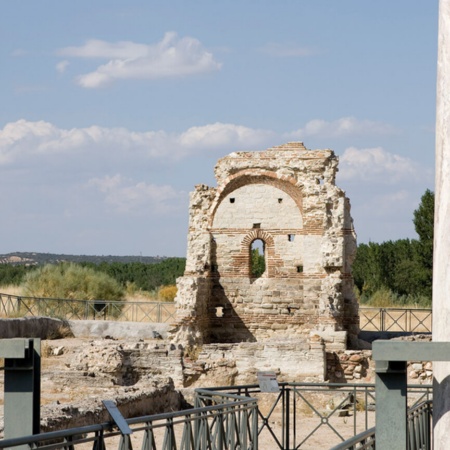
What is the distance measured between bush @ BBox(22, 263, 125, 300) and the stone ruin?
34.6 feet

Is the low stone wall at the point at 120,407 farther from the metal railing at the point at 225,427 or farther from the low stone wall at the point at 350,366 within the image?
the low stone wall at the point at 350,366

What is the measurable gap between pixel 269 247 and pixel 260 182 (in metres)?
1.66

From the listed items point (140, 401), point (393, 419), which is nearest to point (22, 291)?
point (140, 401)

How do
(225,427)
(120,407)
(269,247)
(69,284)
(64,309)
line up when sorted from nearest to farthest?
(225,427) → (120,407) → (269,247) → (64,309) → (69,284)

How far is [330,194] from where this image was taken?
22969mm

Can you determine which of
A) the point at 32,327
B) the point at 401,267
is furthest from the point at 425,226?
the point at 32,327

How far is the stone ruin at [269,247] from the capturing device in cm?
2291

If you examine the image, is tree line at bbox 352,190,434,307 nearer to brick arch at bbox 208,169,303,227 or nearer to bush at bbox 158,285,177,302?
bush at bbox 158,285,177,302

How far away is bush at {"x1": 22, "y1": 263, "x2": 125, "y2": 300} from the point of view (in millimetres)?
33322

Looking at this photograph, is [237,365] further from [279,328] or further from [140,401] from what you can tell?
[140,401]

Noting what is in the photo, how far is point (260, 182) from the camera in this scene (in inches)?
933

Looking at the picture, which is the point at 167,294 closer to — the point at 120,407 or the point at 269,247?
the point at 269,247

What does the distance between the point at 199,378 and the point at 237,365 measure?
867 mm

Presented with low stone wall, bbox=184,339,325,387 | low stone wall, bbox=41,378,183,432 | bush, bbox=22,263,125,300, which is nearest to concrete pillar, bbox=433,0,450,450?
low stone wall, bbox=41,378,183,432
